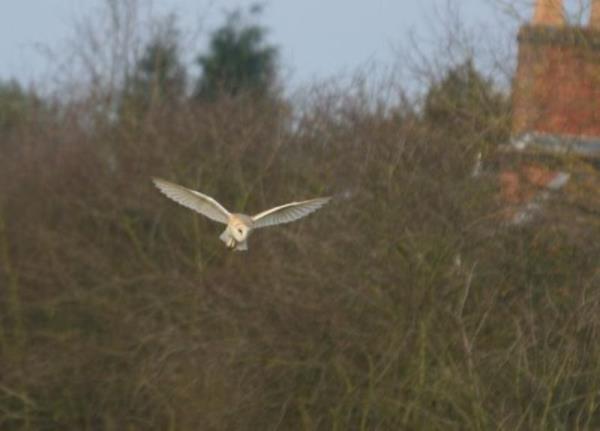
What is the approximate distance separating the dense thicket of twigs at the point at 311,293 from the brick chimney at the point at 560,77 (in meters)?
0.55

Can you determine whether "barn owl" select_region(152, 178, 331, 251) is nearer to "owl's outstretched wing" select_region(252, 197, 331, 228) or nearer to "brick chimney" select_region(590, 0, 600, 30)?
"owl's outstretched wing" select_region(252, 197, 331, 228)

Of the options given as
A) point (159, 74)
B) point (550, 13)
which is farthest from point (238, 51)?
point (550, 13)

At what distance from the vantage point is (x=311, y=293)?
1512 cm

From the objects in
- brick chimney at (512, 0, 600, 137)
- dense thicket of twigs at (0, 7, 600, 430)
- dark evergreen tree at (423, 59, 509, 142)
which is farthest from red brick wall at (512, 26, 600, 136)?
dense thicket of twigs at (0, 7, 600, 430)

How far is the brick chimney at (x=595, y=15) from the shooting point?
17.6 m

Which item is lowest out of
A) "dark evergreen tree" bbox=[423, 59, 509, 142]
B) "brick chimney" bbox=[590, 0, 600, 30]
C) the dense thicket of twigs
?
the dense thicket of twigs

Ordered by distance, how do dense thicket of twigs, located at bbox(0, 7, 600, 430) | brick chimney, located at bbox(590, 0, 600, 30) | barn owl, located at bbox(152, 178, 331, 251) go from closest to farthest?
barn owl, located at bbox(152, 178, 331, 251)
dense thicket of twigs, located at bbox(0, 7, 600, 430)
brick chimney, located at bbox(590, 0, 600, 30)

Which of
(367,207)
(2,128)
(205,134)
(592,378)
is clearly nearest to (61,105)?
(2,128)

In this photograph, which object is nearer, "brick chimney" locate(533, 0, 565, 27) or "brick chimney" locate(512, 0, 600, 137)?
"brick chimney" locate(512, 0, 600, 137)

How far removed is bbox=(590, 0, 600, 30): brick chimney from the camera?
1756 centimetres

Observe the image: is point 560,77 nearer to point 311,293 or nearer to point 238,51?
point 311,293

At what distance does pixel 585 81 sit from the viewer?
17.6 meters

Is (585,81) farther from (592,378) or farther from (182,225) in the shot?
(592,378)

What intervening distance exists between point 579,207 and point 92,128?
26.4 feet
